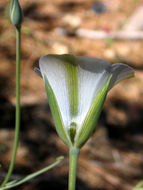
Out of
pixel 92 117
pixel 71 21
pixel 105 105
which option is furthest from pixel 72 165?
pixel 71 21

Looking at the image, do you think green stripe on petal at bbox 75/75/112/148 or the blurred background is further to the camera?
the blurred background

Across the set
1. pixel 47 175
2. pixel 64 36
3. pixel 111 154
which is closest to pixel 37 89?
pixel 111 154

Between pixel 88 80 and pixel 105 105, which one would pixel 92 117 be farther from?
pixel 105 105

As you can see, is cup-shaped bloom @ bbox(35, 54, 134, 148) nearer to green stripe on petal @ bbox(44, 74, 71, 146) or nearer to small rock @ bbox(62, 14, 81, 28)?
green stripe on petal @ bbox(44, 74, 71, 146)

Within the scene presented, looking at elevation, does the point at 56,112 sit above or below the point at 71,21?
above

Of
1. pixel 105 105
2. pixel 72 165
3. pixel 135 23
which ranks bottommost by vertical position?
pixel 105 105

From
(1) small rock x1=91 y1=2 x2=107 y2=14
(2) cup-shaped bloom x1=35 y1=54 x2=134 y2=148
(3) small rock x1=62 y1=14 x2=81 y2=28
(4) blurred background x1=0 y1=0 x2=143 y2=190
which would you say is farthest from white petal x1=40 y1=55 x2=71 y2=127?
(1) small rock x1=91 y1=2 x2=107 y2=14

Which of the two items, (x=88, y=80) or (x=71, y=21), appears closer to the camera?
(x=88, y=80)
